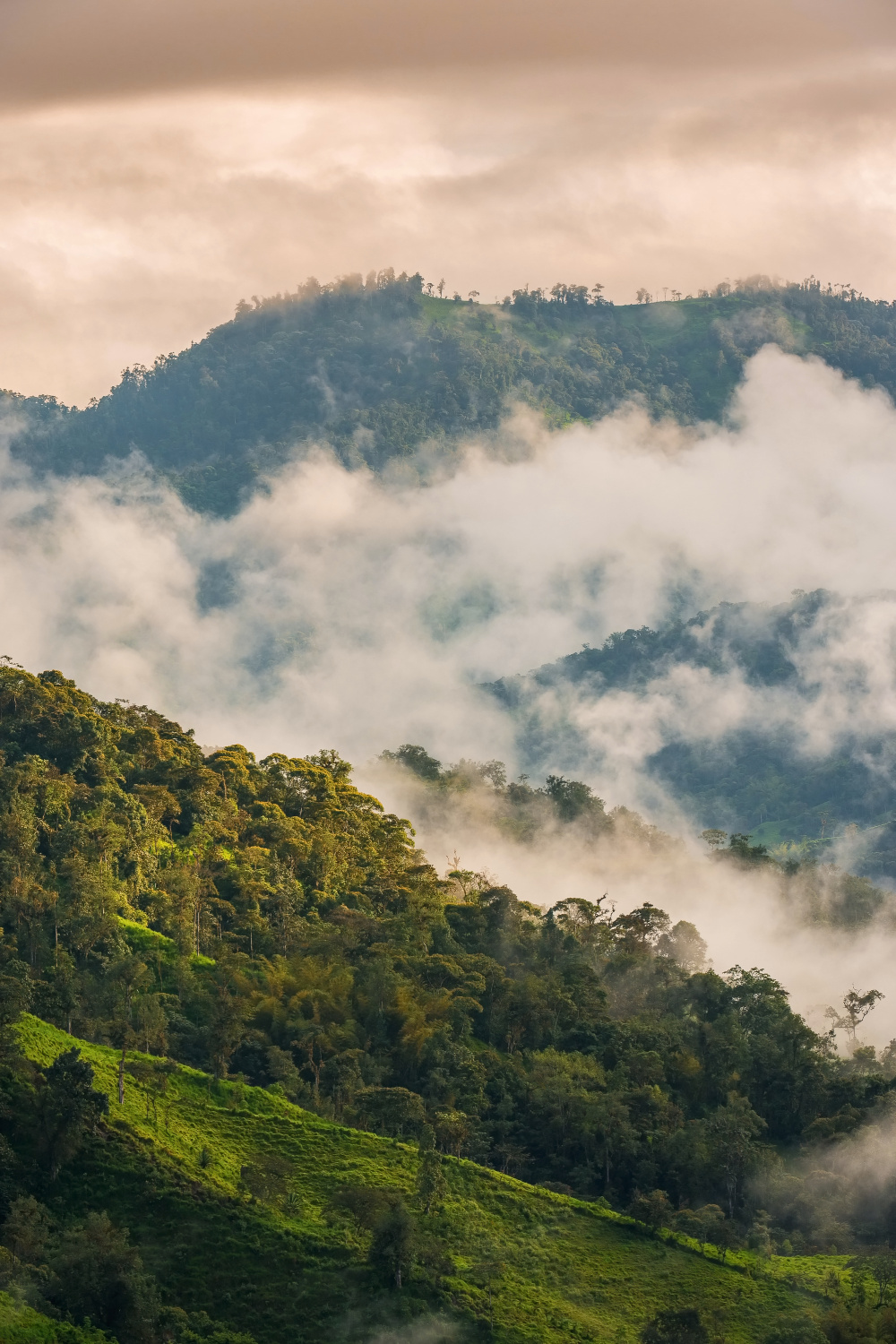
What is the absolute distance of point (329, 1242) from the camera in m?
42.9

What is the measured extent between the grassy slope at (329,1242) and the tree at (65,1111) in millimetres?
830

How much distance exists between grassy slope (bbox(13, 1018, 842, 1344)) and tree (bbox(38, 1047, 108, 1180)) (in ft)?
2.72

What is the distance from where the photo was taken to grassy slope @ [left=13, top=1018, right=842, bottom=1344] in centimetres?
4112

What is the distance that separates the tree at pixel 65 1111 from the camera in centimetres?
4228

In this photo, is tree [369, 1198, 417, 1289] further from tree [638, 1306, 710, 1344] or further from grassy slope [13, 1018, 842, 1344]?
tree [638, 1306, 710, 1344]

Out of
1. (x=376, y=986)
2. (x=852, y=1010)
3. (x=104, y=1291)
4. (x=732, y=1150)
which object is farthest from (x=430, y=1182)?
(x=852, y=1010)

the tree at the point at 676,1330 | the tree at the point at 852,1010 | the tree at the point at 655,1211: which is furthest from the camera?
the tree at the point at 852,1010

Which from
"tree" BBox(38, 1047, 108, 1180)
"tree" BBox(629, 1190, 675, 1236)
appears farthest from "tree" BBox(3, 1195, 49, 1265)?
"tree" BBox(629, 1190, 675, 1236)

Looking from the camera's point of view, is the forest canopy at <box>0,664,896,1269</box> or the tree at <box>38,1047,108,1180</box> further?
the forest canopy at <box>0,664,896,1269</box>

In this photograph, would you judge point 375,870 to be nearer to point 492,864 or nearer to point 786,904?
point 492,864

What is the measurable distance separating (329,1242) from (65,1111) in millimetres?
8020

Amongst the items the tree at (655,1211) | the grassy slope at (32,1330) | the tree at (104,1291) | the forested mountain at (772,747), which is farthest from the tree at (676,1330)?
the forested mountain at (772,747)

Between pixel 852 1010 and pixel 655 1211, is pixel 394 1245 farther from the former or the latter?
pixel 852 1010

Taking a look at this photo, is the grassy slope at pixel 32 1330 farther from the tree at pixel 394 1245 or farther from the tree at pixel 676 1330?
the tree at pixel 676 1330
